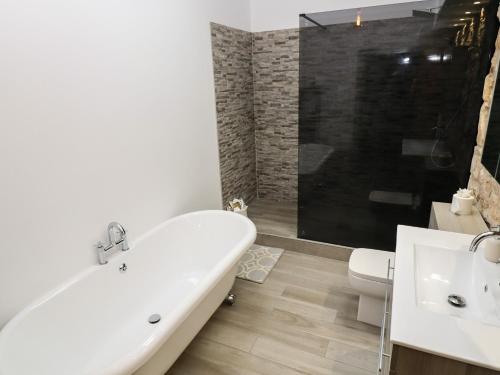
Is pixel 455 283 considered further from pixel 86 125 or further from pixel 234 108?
pixel 234 108

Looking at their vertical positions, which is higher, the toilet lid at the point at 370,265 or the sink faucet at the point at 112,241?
the sink faucet at the point at 112,241

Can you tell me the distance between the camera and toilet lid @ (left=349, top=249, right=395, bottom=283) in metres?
2.12

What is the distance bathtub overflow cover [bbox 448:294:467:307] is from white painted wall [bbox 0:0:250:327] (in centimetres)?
201

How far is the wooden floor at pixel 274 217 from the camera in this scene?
3.51 meters

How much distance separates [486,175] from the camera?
2.14 metres

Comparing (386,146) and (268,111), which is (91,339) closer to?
(386,146)

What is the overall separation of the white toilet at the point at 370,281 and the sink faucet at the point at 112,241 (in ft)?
5.18

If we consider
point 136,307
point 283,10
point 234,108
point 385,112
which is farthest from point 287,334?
point 283,10

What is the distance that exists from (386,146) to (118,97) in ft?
7.49

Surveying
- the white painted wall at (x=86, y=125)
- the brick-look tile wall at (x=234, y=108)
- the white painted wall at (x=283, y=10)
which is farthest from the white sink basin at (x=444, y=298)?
the white painted wall at (x=283, y=10)

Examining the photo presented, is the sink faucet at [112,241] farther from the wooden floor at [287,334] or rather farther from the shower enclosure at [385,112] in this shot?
the shower enclosure at [385,112]

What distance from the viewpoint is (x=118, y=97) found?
213 centimetres

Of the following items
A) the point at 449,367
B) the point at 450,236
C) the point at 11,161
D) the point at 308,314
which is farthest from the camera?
the point at 308,314

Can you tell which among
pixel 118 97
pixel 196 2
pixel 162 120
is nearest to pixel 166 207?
pixel 162 120
